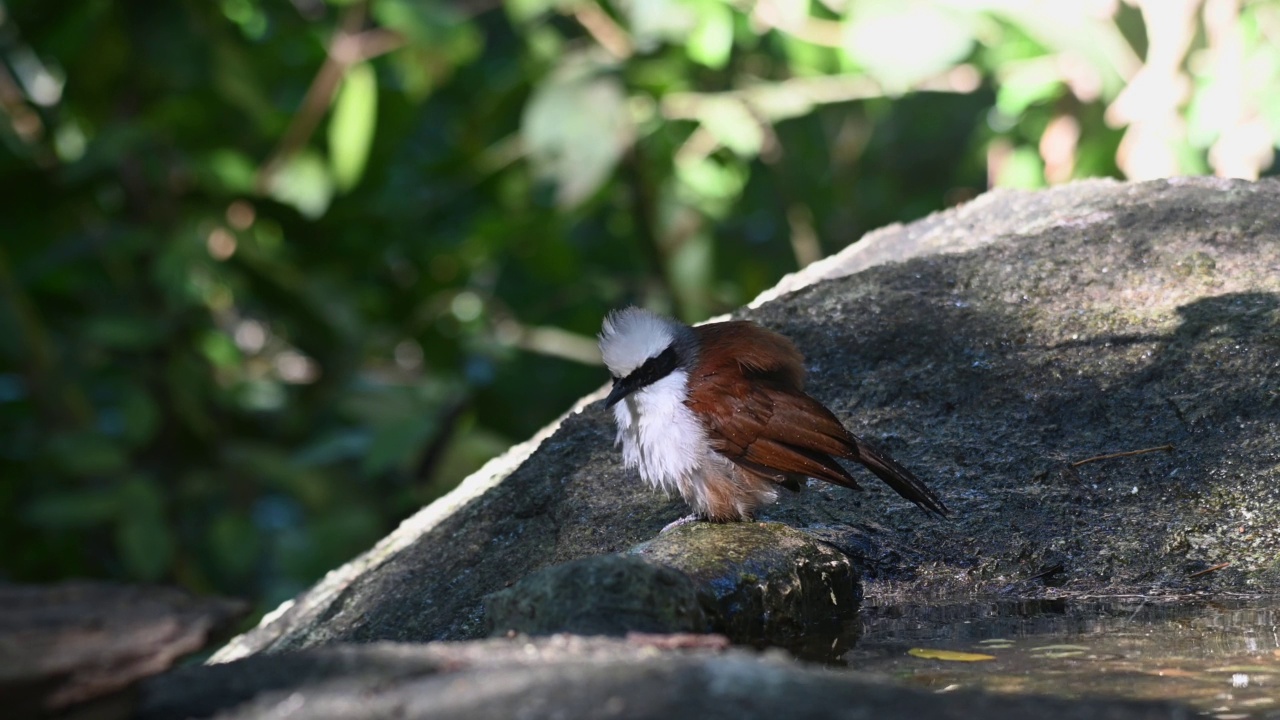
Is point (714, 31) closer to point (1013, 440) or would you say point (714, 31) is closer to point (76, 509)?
point (1013, 440)

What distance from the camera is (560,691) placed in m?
1.82

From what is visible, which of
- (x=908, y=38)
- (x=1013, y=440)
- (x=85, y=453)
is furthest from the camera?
(x=85, y=453)

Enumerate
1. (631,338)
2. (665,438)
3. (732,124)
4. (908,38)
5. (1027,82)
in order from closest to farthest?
(665,438) → (631,338) → (908,38) → (1027,82) → (732,124)

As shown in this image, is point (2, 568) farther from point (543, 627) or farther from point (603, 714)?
point (603, 714)

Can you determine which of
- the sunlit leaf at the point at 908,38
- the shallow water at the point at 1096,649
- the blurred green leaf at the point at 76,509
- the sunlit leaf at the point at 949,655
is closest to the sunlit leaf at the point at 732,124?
the sunlit leaf at the point at 908,38

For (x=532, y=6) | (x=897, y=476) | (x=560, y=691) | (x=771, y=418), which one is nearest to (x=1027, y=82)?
(x=532, y=6)

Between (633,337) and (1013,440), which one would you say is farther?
(633,337)

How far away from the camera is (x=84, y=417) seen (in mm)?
6406

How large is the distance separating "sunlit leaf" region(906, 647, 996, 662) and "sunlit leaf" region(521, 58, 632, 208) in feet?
13.5

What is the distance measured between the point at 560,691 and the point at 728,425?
1.81 m

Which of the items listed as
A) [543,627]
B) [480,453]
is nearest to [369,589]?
[543,627]

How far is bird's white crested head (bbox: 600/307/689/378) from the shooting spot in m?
3.77

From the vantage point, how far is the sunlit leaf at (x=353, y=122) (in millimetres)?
7160

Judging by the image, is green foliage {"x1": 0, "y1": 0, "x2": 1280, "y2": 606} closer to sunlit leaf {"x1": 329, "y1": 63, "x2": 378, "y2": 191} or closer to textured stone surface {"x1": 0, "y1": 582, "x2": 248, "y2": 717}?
sunlit leaf {"x1": 329, "y1": 63, "x2": 378, "y2": 191}
